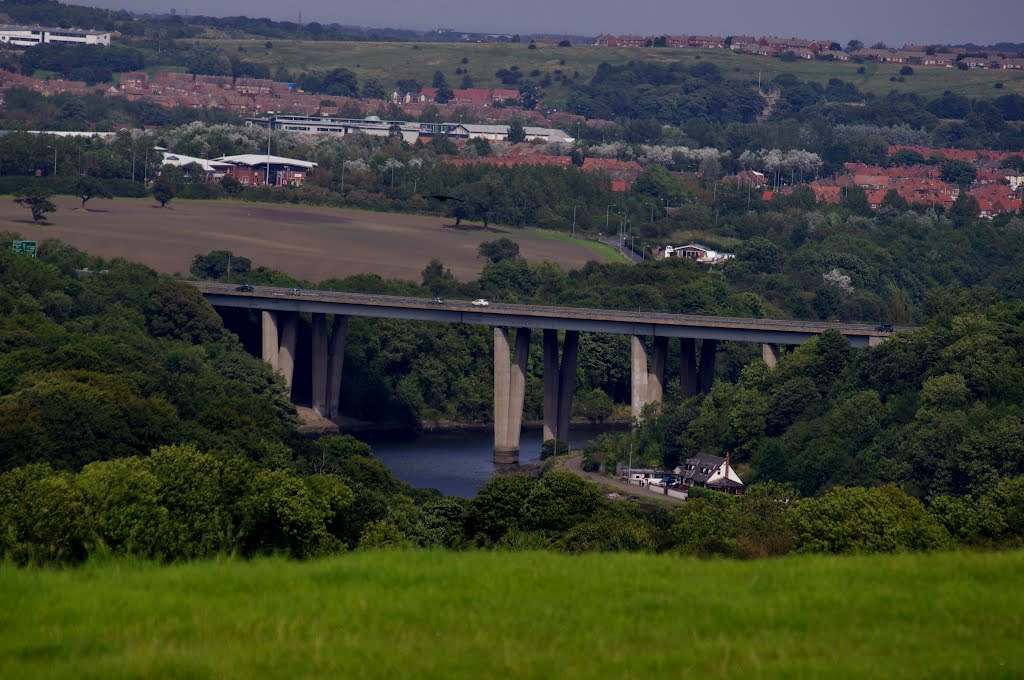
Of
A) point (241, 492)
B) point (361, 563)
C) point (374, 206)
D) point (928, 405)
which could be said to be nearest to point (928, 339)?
point (928, 405)

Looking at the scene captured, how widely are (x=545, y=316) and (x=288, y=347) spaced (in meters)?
13.7

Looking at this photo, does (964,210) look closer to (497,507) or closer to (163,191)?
(163,191)

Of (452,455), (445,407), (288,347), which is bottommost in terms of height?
(445,407)

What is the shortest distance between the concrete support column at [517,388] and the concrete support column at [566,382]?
176 centimetres

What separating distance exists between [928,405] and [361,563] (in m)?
52.6

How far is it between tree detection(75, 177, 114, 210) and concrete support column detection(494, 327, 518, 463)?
56023 mm

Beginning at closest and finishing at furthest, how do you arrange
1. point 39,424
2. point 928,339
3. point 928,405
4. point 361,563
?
point 361,563 < point 39,424 < point 928,405 < point 928,339

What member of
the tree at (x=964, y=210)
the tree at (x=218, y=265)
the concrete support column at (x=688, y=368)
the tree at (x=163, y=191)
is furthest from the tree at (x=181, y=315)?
the tree at (x=964, y=210)

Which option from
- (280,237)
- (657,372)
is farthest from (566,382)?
(280,237)

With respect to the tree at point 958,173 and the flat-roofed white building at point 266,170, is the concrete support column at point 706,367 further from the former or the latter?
the tree at point 958,173

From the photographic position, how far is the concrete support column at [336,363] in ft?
291

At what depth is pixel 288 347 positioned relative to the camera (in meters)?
90.4

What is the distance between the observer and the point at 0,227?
11362cm

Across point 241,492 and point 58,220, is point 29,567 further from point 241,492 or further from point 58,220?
point 58,220
